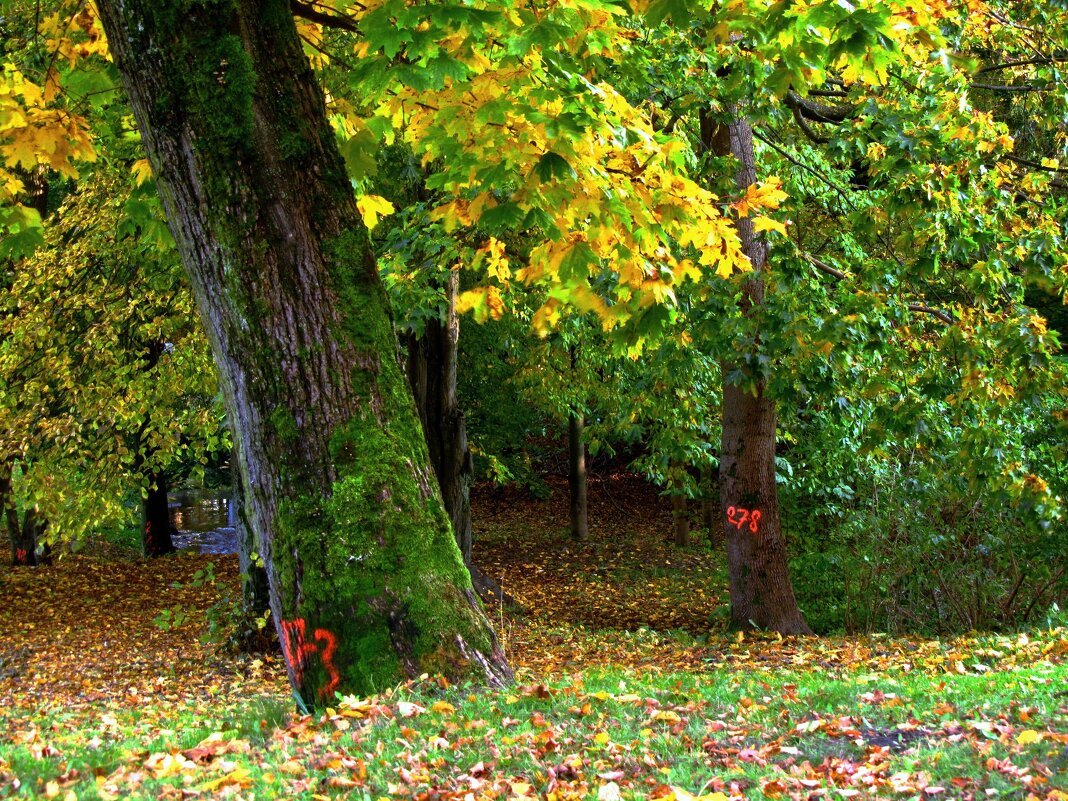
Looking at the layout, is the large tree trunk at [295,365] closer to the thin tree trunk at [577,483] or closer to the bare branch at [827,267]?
the bare branch at [827,267]

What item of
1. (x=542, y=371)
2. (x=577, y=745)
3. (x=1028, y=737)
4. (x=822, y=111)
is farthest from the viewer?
(x=542, y=371)

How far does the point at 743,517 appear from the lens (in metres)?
10.4

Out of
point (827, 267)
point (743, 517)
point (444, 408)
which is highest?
point (827, 267)

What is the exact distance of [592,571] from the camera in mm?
17609

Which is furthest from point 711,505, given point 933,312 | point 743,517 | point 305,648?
point 305,648

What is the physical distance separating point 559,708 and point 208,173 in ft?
9.62

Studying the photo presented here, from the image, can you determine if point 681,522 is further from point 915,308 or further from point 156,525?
point 915,308

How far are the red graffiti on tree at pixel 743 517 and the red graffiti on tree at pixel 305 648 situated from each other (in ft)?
21.6

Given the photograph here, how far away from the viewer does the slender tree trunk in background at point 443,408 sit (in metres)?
12.2

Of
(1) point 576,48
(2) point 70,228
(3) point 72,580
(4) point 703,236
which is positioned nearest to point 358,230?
(1) point 576,48

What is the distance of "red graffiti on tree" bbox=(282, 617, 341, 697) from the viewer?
447cm

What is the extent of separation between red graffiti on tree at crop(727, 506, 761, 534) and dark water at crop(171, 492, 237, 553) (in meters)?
14.3

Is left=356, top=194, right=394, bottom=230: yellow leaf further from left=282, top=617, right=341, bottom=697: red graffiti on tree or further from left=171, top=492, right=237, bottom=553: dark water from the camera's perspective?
left=171, top=492, right=237, bottom=553: dark water

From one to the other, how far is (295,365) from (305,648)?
4.32 feet
